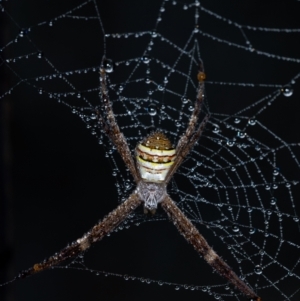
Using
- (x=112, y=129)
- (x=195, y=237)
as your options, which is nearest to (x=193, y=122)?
(x=112, y=129)

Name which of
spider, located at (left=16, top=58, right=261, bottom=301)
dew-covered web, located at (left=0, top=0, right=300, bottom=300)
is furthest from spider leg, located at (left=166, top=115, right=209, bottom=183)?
dew-covered web, located at (left=0, top=0, right=300, bottom=300)

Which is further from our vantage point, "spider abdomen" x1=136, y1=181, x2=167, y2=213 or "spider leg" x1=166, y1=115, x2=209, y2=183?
"spider abdomen" x1=136, y1=181, x2=167, y2=213

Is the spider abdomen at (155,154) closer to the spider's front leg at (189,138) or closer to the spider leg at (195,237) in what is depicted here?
the spider's front leg at (189,138)

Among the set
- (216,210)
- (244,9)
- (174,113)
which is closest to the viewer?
(244,9)

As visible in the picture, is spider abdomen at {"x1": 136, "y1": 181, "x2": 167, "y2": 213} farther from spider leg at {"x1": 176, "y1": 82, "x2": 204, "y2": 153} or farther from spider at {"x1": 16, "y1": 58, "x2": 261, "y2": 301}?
spider leg at {"x1": 176, "y1": 82, "x2": 204, "y2": 153}

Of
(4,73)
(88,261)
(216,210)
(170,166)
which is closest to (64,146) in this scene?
(4,73)

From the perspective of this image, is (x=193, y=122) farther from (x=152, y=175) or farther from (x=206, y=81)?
(x=206, y=81)

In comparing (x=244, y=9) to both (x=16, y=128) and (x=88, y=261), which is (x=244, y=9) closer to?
(x=16, y=128)
